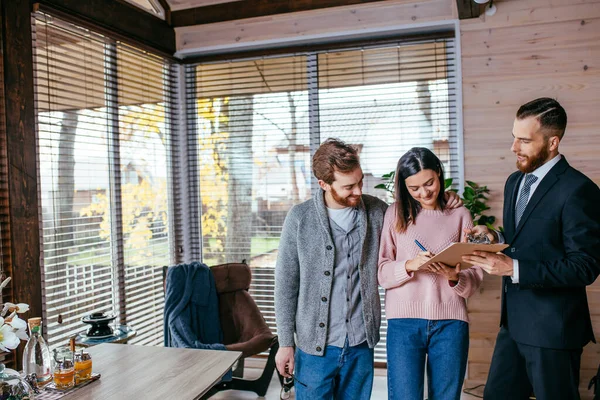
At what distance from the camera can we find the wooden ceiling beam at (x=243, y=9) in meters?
3.73

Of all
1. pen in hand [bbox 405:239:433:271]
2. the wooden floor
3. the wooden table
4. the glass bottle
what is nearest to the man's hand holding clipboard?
pen in hand [bbox 405:239:433:271]

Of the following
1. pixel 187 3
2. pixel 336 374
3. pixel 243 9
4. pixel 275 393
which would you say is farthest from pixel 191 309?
pixel 187 3

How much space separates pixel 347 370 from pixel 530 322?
700 mm

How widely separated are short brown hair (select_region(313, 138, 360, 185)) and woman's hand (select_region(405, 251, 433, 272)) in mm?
387

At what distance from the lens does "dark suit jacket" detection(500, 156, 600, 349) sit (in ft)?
5.98

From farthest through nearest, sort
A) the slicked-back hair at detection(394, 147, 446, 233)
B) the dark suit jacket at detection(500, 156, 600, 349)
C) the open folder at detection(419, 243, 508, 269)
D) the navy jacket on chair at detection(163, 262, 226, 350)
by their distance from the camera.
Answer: the navy jacket on chair at detection(163, 262, 226, 350), the slicked-back hair at detection(394, 147, 446, 233), the dark suit jacket at detection(500, 156, 600, 349), the open folder at detection(419, 243, 508, 269)

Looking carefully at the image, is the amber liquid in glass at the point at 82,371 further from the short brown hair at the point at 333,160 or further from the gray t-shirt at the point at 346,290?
the short brown hair at the point at 333,160

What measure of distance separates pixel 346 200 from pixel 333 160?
0.16 metres

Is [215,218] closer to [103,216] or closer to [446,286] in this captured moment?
[103,216]

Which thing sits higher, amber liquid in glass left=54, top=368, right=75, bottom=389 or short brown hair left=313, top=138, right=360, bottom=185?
short brown hair left=313, top=138, right=360, bottom=185

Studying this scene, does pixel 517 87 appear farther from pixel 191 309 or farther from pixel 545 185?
pixel 191 309

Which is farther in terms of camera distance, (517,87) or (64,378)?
(517,87)

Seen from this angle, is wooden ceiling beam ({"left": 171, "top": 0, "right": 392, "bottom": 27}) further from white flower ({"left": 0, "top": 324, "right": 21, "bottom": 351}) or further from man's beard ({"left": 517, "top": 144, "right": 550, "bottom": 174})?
white flower ({"left": 0, "top": 324, "right": 21, "bottom": 351})

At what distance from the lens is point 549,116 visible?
1.90m
